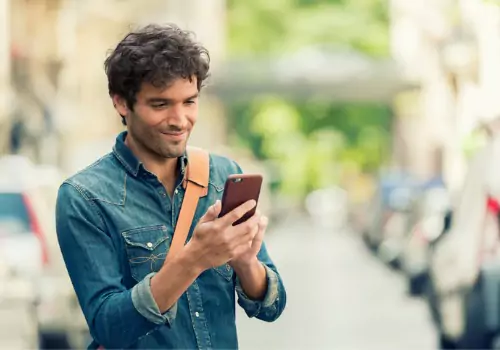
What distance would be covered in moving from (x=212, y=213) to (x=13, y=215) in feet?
36.0

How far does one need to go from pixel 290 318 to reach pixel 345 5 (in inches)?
2077

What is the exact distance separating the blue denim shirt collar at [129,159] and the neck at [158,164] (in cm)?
1

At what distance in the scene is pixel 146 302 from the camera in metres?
3.41

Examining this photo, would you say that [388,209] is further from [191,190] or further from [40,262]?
[191,190]

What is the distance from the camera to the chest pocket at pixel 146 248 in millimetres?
3527

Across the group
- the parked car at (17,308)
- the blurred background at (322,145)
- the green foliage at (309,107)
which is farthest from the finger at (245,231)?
the green foliage at (309,107)

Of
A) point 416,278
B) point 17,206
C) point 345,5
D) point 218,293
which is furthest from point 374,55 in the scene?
point 218,293

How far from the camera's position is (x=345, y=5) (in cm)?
7188

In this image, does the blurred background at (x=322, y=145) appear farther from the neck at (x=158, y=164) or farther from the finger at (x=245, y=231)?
the finger at (x=245, y=231)

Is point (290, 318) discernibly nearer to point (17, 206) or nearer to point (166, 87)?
point (17, 206)

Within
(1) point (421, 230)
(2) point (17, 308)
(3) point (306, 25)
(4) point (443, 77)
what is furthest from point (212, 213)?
(3) point (306, 25)

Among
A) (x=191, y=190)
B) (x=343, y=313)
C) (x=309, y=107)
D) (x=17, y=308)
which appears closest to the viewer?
(x=191, y=190)

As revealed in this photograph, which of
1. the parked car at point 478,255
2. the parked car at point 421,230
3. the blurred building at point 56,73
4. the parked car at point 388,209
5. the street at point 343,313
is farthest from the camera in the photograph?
the blurred building at point 56,73

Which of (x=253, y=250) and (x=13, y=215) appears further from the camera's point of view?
(x=13, y=215)
